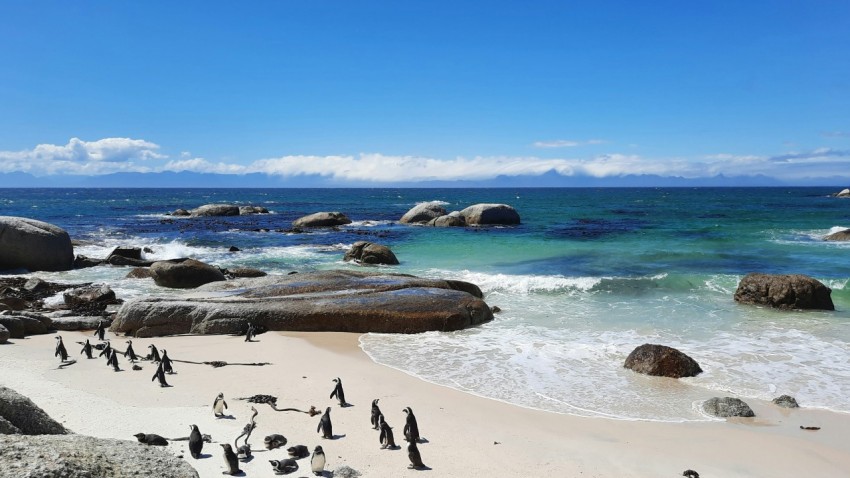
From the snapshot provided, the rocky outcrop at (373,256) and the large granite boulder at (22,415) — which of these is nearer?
the large granite boulder at (22,415)

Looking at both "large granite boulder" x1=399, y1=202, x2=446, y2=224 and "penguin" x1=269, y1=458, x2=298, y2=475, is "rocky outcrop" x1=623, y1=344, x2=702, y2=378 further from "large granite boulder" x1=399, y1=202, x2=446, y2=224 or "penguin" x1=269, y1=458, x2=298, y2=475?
"large granite boulder" x1=399, y1=202, x2=446, y2=224

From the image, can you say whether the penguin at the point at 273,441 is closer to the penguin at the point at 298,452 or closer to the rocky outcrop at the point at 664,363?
the penguin at the point at 298,452

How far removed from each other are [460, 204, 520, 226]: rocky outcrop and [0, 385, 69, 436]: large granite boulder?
39.2 meters

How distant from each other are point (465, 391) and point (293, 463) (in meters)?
3.94

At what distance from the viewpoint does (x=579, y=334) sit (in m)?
13.8

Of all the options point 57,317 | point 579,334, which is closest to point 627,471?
point 579,334

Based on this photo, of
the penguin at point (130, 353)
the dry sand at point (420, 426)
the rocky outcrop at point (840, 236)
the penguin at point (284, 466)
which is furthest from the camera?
the rocky outcrop at point (840, 236)

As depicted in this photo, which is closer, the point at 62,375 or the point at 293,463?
the point at 293,463

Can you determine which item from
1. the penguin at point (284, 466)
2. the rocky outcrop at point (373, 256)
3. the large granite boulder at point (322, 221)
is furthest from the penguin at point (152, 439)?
the large granite boulder at point (322, 221)

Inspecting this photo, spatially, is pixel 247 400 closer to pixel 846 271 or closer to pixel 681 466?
pixel 681 466

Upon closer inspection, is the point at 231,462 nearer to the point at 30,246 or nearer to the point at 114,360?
the point at 114,360

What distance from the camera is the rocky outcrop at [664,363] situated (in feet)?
35.0

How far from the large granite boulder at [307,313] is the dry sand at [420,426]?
2918 mm

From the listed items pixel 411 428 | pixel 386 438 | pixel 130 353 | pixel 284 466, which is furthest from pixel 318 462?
pixel 130 353
